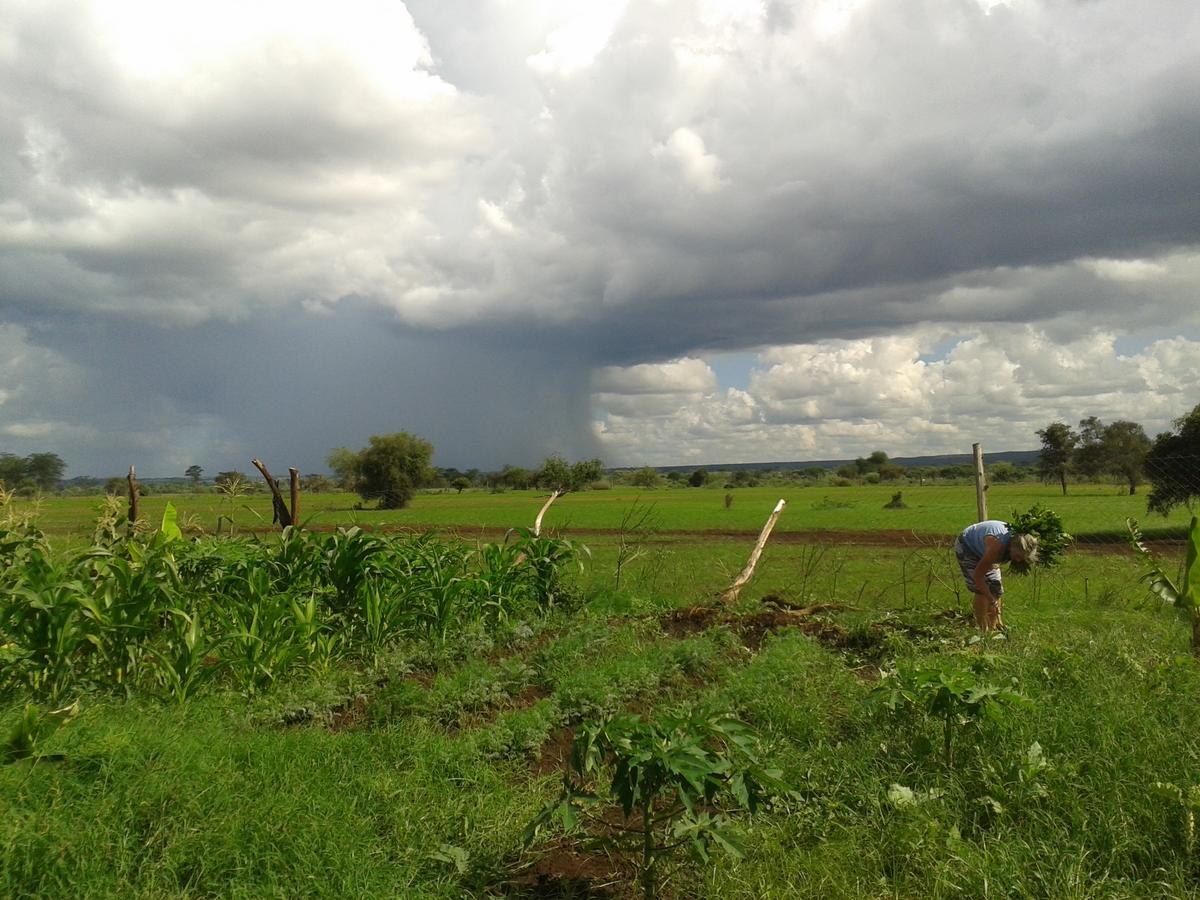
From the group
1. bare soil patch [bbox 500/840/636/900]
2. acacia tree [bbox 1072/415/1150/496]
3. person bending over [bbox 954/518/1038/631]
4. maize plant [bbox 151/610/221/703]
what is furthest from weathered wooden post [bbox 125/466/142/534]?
acacia tree [bbox 1072/415/1150/496]

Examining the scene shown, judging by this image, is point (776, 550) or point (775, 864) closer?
point (775, 864)

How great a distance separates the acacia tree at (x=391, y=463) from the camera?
176 ft

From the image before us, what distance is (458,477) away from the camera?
7706 cm

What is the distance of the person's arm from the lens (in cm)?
818

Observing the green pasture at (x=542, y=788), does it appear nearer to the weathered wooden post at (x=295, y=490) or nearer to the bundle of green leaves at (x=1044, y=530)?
the bundle of green leaves at (x=1044, y=530)

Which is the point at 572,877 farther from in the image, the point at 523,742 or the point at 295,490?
the point at 295,490

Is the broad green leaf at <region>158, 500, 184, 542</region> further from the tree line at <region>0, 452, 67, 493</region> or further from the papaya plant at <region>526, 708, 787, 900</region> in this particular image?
the tree line at <region>0, 452, 67, 493</region>

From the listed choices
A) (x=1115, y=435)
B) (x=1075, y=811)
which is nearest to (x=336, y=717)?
(x=1075, y=811)

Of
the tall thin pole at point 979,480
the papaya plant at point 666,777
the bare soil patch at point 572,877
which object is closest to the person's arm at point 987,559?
the tall thin pole at point 979,480

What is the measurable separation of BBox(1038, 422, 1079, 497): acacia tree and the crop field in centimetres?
3264

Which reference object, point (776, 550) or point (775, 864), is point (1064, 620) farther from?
point (776, 550)

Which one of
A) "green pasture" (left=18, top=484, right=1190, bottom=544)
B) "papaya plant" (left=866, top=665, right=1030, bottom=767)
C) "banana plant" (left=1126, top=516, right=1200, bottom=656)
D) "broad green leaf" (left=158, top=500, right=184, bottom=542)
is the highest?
"broad green leaf" (left=158, top=500, right=184, bottom=542)

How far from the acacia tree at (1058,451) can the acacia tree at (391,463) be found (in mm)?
35179

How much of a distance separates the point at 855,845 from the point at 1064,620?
6600mm
